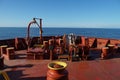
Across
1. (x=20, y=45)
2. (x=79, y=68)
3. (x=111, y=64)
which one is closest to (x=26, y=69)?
(x=79, y=68)

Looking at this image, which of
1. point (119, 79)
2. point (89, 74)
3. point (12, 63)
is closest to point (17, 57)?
point (12, 63)

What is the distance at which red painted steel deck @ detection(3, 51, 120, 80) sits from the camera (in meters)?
7.05

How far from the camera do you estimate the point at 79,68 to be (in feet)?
27.3

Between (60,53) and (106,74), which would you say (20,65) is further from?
(106,74)

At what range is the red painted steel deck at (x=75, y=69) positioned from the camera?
7.05 meters

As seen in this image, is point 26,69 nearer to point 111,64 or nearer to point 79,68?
point 79,68

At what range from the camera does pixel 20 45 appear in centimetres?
1366

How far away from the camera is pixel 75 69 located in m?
8.16

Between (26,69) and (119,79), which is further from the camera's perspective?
(26,69)

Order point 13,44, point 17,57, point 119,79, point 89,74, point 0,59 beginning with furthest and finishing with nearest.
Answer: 1. point 13,44
2. point 17,57
3. point 0,59
4. point 89,74
5. point 119,79

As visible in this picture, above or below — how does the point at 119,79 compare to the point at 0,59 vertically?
below

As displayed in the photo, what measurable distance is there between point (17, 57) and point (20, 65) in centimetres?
194

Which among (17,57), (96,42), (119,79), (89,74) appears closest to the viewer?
(119,79)

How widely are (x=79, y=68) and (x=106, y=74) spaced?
1.40 meters
